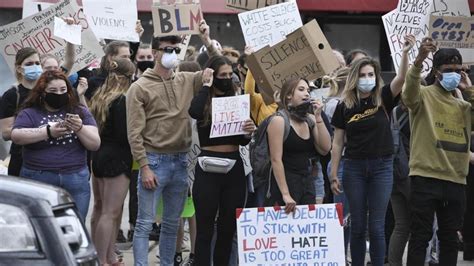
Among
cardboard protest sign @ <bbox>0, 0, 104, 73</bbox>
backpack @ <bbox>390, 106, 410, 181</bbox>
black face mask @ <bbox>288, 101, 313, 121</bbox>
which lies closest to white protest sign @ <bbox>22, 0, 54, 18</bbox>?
cardboard protest sign @ <bbox>0, 0, 104, 73</bbox>

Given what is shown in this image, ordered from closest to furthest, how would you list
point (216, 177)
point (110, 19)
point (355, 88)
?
1. point (216, 177)
2. point (355, 88)
3. point (110, 19)

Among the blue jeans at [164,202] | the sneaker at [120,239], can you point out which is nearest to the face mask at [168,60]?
the blue jeans at [164,202]

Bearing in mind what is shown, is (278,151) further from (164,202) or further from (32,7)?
(32,7)

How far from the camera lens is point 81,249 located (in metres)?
5.64

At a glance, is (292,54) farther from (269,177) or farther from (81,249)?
(81,249)

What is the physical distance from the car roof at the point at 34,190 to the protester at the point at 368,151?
145 inches

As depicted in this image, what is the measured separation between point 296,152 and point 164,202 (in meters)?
1.27

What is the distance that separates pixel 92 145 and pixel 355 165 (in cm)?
213

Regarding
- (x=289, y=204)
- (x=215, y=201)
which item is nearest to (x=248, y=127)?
(x=215, y=201)

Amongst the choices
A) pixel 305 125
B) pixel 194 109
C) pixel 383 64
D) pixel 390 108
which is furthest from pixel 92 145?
pixel 383 64

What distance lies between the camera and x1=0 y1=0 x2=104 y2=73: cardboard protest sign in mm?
9984

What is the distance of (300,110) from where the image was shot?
28.5 ft

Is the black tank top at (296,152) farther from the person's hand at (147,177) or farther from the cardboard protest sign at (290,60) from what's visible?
the person's hand at (147,177)

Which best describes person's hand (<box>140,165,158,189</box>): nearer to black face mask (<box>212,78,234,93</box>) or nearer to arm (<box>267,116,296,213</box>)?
black face mask (<box>212,78,234,93</box>)
